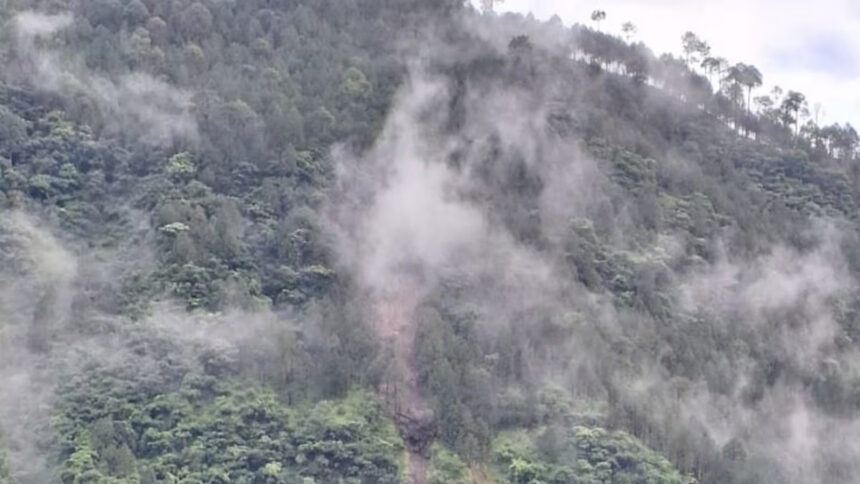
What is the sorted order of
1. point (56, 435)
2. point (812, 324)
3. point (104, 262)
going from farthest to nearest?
point (812, 324) < point (104, 262) < point (56, 435)

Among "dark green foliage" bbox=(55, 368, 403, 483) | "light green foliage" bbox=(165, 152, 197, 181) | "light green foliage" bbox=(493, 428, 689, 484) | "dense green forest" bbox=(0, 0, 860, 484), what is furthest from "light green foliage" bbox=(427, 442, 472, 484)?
"light green foliage" bbox=(165, 152, 197, 181)

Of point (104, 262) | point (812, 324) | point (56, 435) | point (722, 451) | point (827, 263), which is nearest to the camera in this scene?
point (56, 435)

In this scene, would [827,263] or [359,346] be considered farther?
[827,263]

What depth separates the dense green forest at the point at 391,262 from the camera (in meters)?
44.2

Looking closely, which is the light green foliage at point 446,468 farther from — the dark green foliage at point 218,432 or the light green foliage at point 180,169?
the light green foliage at point 180,169

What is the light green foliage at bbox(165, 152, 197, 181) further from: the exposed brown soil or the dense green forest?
the exposed brown soil

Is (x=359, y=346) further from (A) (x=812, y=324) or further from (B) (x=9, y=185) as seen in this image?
(A) (x=812, y=324)

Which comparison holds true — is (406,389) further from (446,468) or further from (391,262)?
(391,262)

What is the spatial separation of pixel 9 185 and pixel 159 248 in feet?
20.0

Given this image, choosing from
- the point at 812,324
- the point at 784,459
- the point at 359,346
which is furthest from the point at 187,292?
the point at 812,324

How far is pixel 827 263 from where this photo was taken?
195 ft

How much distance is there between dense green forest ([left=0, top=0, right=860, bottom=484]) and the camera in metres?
44.2

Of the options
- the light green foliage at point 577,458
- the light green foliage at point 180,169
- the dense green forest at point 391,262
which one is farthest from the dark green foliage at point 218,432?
the light green foliage at point 180,169

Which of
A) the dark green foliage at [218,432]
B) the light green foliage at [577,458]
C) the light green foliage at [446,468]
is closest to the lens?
the dark green foliage at [218,432]
